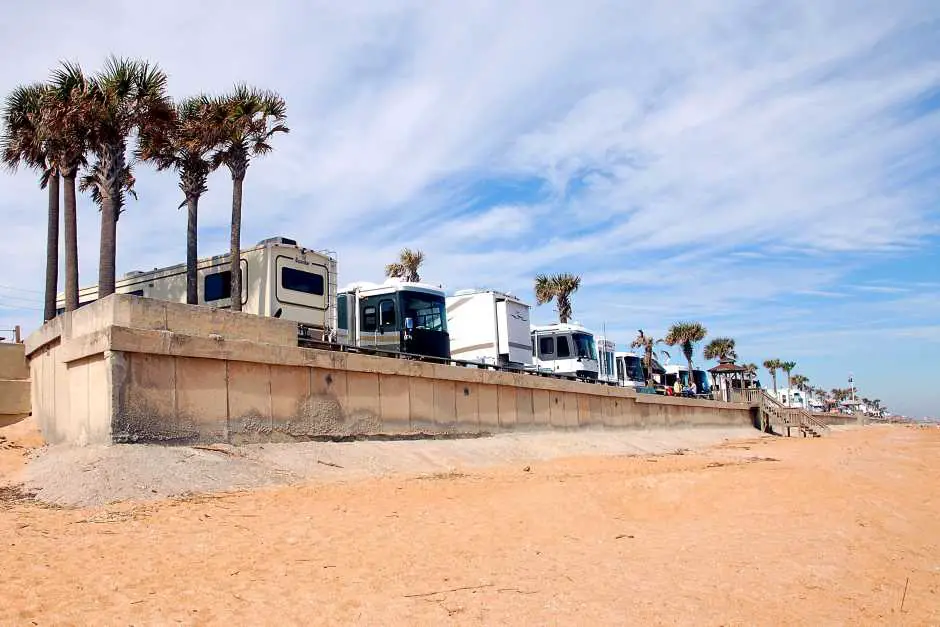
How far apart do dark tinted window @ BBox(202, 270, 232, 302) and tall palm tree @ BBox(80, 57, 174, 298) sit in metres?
2.26

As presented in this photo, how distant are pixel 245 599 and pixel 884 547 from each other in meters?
6.90

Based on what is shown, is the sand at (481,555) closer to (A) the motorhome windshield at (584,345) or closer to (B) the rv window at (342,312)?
(B) the rv window at (342,312)

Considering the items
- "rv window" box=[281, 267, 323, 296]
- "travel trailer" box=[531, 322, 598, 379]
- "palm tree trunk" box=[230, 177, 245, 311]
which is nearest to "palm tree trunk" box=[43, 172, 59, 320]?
"palm tree trunk" box=[230, 177, 245, 311]

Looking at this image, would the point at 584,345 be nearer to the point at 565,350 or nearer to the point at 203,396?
the point at 565,350

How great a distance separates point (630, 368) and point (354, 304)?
76.1ft

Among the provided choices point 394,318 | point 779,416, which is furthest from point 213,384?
point 779,416

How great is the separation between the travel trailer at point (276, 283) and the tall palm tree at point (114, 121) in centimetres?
215

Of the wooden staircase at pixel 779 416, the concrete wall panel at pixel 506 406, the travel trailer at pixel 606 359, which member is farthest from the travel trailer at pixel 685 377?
the concrete wall panel at pixel 506 406

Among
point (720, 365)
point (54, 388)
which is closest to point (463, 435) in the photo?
point (54, 388)

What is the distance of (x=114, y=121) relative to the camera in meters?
17.2

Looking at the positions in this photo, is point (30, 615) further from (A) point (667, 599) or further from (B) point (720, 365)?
(B) point (720, 365)

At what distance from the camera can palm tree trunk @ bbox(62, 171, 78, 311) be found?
18281mm

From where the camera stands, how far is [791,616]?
18.6 ft

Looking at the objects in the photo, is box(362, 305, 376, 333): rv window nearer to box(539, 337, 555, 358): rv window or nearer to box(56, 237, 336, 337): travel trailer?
box(56, 237, 336, 337): travel trailer
